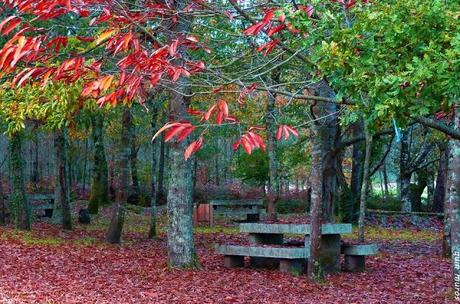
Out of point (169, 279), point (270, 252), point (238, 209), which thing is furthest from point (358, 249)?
point (238, 209)

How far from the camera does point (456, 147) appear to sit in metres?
8.41

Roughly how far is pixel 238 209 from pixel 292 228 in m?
12.0

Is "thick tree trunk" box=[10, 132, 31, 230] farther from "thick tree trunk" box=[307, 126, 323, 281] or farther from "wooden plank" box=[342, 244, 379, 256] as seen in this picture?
"thick tree trunk" box=[307, 126, 323, 281]

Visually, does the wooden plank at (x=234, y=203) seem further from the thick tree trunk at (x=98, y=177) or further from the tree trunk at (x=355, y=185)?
the thick tree trunk at (x=98, y=177)

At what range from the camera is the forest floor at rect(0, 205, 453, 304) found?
8.64 m

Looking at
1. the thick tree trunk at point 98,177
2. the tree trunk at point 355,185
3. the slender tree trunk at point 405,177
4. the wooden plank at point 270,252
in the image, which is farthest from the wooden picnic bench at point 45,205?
the slender tree trunk at point 405,177

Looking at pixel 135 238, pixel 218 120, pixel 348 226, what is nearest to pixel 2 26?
pixel 218 120

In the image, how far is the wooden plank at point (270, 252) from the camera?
1045cm

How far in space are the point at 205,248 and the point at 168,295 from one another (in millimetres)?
5355

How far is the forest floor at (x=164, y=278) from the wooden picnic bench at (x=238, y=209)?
672 centimetres

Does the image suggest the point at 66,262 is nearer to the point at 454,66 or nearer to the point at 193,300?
the point at 193,300

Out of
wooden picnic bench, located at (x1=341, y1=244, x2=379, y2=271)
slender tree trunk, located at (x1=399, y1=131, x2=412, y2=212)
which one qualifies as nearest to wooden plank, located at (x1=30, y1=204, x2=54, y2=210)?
wooden picnic bench, located at (x1=341, y1=244, x2=379, y2=271)

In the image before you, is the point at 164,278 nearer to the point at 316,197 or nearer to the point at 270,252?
the point at 270,252

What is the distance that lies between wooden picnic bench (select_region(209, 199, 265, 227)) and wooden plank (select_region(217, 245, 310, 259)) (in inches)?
394
